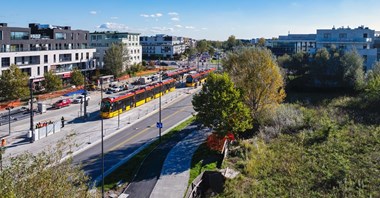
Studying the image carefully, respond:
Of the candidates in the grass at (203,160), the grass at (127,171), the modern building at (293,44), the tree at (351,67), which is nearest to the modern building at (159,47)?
the modern building at (293,44)

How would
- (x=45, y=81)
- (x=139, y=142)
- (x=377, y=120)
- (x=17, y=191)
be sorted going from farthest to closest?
(x=45, y=81)
(x=377, y=120)
(x=139, y=142)
(x=17, y=191)

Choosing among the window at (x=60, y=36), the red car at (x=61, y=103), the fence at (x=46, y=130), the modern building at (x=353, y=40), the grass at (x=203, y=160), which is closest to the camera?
the grass at (x=203, y=160)

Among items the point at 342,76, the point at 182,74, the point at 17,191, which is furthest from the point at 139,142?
the point at 182,74

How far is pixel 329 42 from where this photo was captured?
7475 centimetres

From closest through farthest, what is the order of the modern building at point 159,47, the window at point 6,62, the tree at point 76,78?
the window at point 6,62
the tree at point 76,78
the modern building at point 159,47

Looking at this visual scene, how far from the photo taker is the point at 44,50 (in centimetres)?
6194

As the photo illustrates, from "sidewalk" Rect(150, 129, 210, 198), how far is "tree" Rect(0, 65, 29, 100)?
89.0 ft

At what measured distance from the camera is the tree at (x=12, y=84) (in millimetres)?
48781

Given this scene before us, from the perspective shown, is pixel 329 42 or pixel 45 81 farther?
pixel 329 42

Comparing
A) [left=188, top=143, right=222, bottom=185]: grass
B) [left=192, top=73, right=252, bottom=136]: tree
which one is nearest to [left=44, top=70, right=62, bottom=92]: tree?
[left=192, top=73, right=252, bottom=136]: tree

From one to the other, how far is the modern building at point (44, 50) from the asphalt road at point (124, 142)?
2486 cm

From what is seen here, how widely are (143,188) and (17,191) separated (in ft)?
45.8

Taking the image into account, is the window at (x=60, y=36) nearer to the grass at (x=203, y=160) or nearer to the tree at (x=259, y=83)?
the tree at (x=259, y=83)

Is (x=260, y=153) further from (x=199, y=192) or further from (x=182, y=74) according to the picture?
(x=182, y=74)
